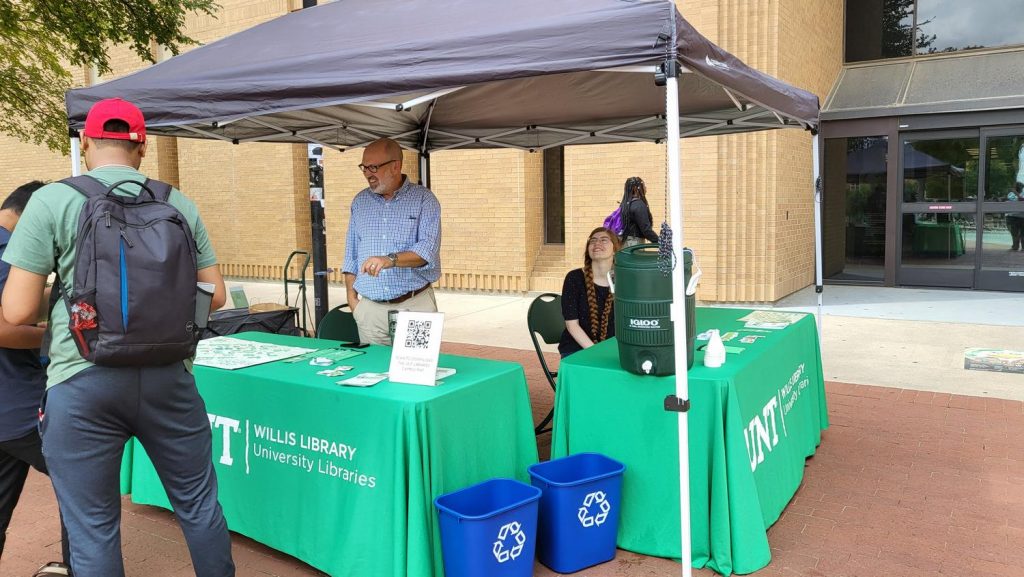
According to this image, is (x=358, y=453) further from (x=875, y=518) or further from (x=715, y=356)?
(x=875, y=518)

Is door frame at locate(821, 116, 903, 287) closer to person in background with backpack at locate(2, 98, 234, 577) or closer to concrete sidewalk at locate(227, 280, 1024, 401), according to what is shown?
concrete sidewalk at locate(227, 280, 1024, 401)

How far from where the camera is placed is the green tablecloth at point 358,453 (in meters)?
2.80

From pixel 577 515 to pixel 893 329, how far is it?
662 cm

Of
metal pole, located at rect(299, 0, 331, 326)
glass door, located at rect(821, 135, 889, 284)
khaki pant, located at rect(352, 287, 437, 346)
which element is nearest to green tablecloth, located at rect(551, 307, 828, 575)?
khaki pant, located at rect(352, 287, 437, 346)

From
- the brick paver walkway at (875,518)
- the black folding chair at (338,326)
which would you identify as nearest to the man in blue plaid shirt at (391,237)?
the black folding chair at (338,326)

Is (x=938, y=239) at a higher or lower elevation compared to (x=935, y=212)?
lower

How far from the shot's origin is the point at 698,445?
124 inches

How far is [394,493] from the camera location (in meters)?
2.79

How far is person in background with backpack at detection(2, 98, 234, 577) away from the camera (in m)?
2.22

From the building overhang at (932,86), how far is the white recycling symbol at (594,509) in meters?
9.86

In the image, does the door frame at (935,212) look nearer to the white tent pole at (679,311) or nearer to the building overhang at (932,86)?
the building overhang at (932,86)

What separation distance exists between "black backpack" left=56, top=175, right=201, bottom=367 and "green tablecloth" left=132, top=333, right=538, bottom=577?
84 cm

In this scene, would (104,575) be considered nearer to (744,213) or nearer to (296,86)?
(296,86)

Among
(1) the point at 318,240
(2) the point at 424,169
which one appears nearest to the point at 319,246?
(1) the point at 318,240
